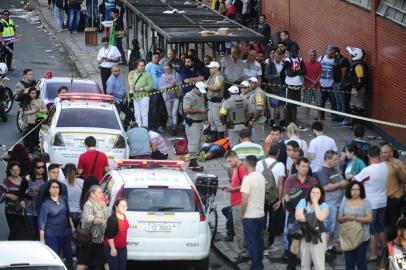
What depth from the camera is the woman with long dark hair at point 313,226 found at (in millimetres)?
16062

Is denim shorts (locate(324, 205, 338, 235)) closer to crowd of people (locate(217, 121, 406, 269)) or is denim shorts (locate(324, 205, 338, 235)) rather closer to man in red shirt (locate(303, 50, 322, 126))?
crowd of people (locate(217, 121, 406, 269))

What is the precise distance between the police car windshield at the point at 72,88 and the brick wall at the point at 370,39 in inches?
238

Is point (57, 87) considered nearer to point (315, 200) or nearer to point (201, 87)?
point (201, 87)

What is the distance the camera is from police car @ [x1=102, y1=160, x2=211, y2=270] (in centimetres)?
1716

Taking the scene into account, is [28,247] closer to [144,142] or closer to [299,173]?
[299,173]

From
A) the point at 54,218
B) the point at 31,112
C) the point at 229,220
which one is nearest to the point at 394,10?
the point at 31,112

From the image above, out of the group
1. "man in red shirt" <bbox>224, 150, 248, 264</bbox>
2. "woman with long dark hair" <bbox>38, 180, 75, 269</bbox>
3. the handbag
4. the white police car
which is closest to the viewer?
the white police car

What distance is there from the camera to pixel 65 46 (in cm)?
4338

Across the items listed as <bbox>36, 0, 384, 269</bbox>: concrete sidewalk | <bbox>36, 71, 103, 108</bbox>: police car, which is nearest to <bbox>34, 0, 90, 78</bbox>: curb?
<bbox>36, 0, 384, 269</bbox>: concrete sidewalk

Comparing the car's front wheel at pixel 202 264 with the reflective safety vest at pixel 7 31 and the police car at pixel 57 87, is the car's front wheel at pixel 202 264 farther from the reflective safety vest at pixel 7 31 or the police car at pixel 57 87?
the reflective safety vest at pixel 7 31

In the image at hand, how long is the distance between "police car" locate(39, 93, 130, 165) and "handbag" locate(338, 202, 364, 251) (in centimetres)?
723

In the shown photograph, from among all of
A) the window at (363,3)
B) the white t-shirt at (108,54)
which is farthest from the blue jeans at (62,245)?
the white t-shirt at (108,54)

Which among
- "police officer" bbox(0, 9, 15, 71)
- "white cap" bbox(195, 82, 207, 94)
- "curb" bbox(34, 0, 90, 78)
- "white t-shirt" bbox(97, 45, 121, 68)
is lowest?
"curb" bbox(34, 0, 90, 78)

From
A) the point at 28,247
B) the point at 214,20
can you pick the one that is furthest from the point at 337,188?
the point at 214,20
